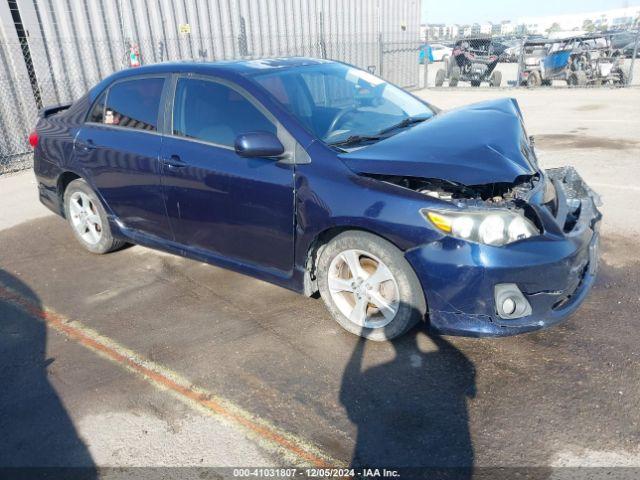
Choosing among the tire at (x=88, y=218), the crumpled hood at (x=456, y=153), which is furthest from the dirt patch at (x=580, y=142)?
the tire at (x=88, y=218)

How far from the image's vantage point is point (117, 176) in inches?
169

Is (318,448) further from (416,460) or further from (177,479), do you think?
(177,479)

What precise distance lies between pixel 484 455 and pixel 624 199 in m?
4.40

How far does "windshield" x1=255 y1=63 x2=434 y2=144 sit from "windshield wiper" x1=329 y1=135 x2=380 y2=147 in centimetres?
1

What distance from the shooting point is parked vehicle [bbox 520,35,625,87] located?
15391mm

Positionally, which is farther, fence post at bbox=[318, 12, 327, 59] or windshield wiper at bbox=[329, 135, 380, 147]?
fence post at bbox=[318, 12, 327, 59]

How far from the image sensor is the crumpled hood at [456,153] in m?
2.92

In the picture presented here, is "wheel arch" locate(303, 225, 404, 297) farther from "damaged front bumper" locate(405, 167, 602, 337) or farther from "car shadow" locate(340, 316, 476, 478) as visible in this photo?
"car shadow" locate(340, 316, 476, 478)

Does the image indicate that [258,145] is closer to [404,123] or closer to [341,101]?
[341,101]

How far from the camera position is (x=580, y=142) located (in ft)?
28.4

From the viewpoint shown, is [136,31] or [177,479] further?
[136,31]

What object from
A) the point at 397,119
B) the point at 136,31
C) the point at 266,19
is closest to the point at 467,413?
the point at 397,119

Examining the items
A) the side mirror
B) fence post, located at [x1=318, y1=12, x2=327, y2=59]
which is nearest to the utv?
fence post, located at [x1=318, y1=12, x2=327, y2=59]

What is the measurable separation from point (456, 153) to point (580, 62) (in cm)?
1522
